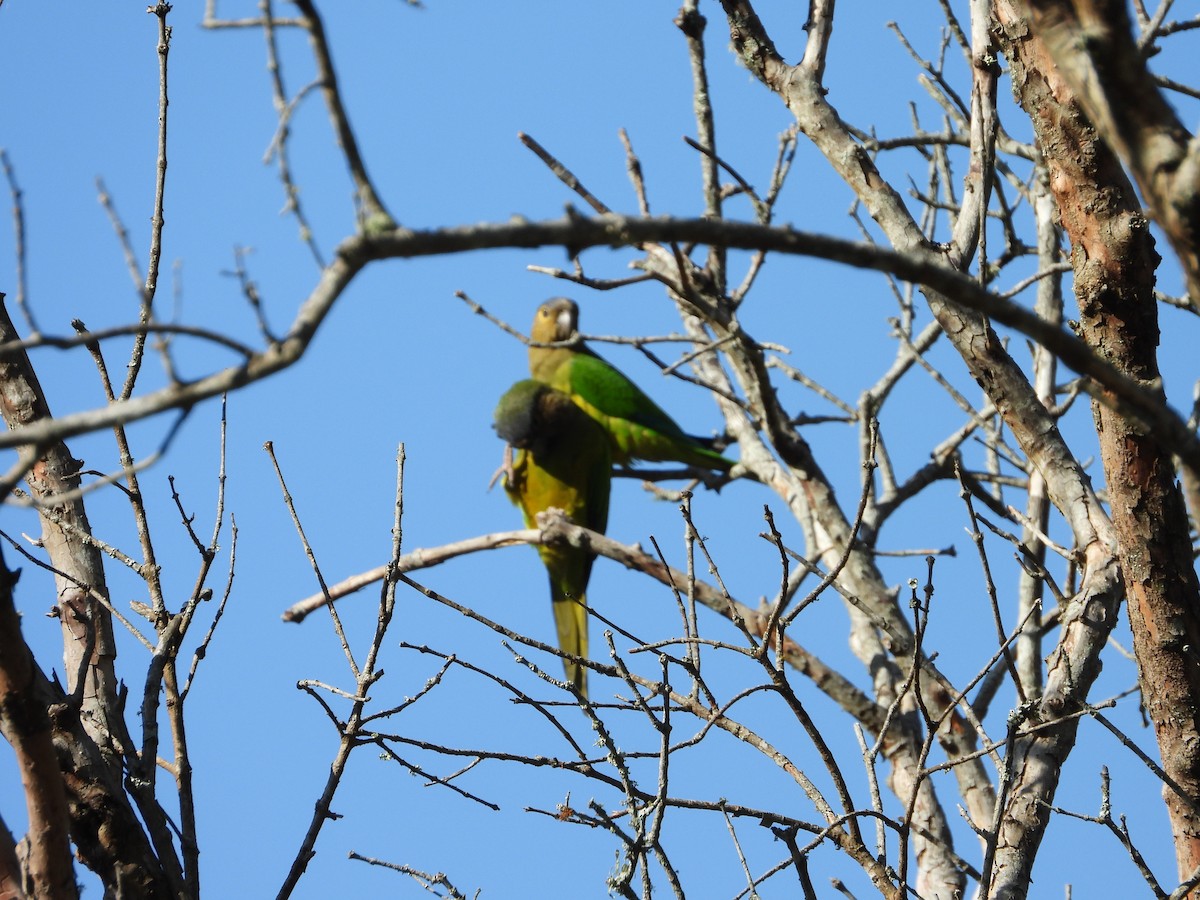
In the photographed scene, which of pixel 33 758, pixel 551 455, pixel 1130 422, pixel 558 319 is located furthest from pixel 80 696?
pixel 558 319

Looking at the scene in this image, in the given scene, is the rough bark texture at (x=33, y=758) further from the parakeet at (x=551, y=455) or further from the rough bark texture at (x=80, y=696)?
the parakeet at (x=551, y=455)

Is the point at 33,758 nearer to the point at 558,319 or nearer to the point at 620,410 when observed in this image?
the point at 620,410

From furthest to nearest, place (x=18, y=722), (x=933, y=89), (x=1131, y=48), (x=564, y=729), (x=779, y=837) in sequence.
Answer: (x=933, y=89) → (x=564, y=729) → (x=779, y=837) → (x=18, y=722) → (x=1131, y=48)

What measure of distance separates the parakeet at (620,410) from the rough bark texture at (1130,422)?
13.6 ft

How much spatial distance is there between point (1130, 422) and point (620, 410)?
4.96 m

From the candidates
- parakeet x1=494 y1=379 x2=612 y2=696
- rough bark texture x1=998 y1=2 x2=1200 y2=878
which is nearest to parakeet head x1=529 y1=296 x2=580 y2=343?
parakeet x1=494 y1=379 x2=612 y2=696

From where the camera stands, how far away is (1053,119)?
202 centimetres

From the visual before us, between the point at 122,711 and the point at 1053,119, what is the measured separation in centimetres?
198

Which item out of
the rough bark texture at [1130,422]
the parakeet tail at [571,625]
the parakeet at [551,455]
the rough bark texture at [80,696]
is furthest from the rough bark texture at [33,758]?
the parakeet at [551,455]

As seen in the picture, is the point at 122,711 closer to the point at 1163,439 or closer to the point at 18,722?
the point at 18,722

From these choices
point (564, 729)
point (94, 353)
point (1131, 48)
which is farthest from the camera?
point (94, 353)

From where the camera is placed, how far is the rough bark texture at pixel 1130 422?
76.4 inches

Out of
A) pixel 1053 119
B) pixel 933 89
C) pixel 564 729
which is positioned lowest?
pixel 564 729

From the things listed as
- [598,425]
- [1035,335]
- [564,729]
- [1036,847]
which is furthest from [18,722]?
[598,425]
